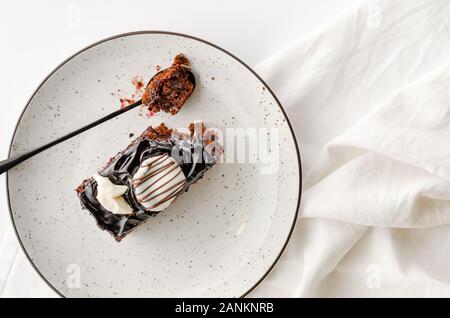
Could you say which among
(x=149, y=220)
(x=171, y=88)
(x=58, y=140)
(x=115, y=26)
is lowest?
(x=149, y=220)

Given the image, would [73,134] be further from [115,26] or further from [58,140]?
[115,26]

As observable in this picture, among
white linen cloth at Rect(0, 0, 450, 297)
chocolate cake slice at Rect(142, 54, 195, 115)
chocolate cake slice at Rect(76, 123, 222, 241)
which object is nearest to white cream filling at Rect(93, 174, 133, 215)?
chocolate cake slice at Rect(76, 123, 222, 241)

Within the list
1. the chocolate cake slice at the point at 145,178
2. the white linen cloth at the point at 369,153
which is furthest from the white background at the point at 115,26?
the chocolate cake slice at the point at 145,178

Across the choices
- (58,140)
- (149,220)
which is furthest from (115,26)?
(149,220)

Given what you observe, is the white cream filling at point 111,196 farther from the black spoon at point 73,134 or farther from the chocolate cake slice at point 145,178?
the black spoon at point 73,134

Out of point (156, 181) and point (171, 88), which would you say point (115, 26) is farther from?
point (156, 181)

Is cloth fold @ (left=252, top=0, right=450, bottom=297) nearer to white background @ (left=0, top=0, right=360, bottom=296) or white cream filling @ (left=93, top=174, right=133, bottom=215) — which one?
white background @ (left=0, top=0, right=360, bottom=296)

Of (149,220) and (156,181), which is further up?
(156,181)

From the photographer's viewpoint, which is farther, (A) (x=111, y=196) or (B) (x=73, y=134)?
(B) (x=73, y=134)
